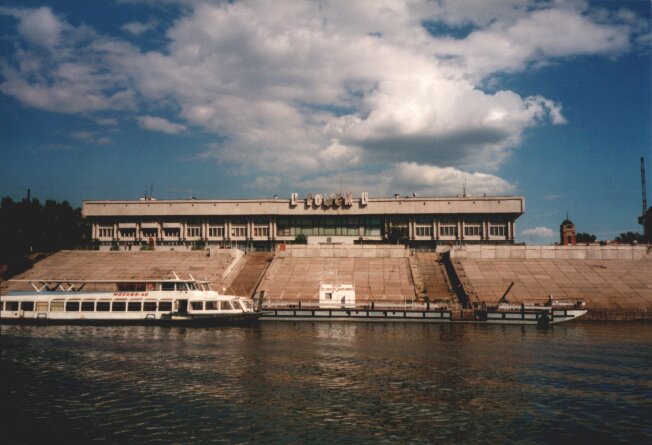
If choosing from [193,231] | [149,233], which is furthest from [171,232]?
[193,231]

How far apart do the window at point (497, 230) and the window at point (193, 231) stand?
58312 mm

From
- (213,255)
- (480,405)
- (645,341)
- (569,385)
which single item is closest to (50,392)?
(480,405)

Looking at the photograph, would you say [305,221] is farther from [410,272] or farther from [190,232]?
[410,272]

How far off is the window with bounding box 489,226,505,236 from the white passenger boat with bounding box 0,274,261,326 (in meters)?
57.9

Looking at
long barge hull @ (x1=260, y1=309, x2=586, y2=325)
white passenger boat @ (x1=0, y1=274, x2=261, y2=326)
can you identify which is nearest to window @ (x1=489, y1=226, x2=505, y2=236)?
long barge hull @ (x1=260, y1=309, x2=586, y2=325)

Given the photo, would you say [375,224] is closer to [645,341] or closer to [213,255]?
[213,255]

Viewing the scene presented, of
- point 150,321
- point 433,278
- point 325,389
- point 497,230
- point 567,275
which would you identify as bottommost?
point 325,389

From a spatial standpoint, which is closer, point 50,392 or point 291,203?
point 50,392

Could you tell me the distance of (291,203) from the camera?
340ft

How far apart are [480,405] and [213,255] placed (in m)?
69.5

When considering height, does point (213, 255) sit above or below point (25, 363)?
above

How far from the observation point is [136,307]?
57594 millimetres

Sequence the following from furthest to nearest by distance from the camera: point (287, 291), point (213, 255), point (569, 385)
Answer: point (213, 255) < point (287, 291) < point (569, 385)

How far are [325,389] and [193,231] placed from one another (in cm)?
8351
